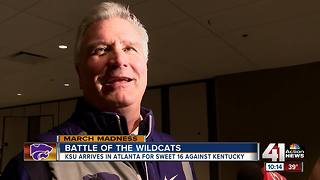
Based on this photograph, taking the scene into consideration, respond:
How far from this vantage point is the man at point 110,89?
2.45ft

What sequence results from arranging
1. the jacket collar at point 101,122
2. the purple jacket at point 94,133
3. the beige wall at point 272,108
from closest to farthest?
the purple jacket at point 94,133 < the jacket collar at point 101,122 < the beige wall at point 272,108

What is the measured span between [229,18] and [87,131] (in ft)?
8.86

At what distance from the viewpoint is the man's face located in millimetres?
773

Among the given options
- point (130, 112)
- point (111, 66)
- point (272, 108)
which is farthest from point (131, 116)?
point (272, 108)

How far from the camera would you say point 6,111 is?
9.96 metres

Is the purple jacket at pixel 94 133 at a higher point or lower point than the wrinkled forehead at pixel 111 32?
lower

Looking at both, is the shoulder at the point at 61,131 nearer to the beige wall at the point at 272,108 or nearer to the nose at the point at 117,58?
the nose at the point at 117,58

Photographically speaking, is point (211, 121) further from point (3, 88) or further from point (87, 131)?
point (87, 131)

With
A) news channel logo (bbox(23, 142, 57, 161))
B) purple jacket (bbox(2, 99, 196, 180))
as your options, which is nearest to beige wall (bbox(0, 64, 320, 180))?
purple jacket (bbox(2, 99, 196, 180))

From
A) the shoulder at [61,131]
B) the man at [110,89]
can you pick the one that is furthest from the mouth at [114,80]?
the shoulder at [61,131]

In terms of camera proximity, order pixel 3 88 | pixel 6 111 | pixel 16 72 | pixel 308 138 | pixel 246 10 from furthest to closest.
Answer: pixel 6 111 < pixel 3 88 < pixel 16 72 < pixel 308 138 < pixel 246 10

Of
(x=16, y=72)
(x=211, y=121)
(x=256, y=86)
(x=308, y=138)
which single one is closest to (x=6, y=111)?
(x=16, y=72)

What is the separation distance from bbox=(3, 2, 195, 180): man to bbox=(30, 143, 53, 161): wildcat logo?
1.0 inches

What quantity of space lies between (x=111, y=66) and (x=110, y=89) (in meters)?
0.05
